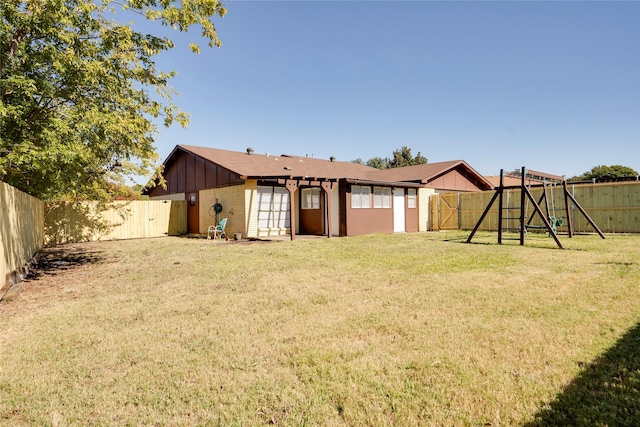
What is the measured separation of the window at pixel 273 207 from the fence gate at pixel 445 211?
8.95 m

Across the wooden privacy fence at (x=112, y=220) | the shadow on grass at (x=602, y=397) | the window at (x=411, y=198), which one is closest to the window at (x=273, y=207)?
the wooden privacy fence at (x=112, y=220)

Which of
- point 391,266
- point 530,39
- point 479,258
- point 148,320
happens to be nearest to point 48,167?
point 148,320

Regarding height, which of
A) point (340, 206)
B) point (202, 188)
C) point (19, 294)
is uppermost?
point (202, 188)

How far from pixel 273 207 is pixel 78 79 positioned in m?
9.66

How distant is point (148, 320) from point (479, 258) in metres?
7.14

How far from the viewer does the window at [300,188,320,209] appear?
53.7ft

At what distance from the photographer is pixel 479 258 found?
8016 millimetres

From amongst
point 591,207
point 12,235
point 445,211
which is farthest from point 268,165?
point 591,207

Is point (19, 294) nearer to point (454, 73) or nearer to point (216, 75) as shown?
point (216, 75)

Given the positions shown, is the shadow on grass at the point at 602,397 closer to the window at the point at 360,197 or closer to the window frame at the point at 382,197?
the window at the point at 360,197

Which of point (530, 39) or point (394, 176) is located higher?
point (530, 39)

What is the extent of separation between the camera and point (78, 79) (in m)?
7.25

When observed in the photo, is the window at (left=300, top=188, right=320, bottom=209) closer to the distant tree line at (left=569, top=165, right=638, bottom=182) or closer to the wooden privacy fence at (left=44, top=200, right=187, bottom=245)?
the wooden privacy fence at (left=44, top=200, right=187, bottom=245)

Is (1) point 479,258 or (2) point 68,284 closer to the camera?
(2) point 68,284
